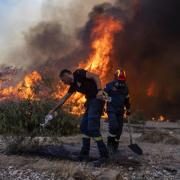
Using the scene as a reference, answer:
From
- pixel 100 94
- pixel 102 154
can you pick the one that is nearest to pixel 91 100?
pixel 100 94

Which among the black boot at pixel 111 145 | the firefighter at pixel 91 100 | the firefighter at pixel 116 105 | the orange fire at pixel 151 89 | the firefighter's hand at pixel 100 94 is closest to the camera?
the firefighter's hand at pixel 100 94

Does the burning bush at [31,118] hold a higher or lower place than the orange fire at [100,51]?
lower

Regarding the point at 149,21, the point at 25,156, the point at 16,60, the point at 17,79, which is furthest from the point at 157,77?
the point at 25,156

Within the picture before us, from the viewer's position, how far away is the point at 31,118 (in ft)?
38.8

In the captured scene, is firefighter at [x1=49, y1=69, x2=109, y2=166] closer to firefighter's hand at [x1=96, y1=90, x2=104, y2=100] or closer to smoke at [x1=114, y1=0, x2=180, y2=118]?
firefighter's hand at [x1=96, y1=90, x2=104, y2=100]

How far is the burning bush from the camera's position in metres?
11.8

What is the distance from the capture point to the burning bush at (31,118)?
11.8 metres

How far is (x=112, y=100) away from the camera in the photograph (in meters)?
9.31

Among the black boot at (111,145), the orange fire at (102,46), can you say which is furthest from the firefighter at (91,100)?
the orange fire at (102,46)

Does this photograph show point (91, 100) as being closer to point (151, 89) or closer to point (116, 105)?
point (116, 105)

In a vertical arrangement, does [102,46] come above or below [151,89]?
above

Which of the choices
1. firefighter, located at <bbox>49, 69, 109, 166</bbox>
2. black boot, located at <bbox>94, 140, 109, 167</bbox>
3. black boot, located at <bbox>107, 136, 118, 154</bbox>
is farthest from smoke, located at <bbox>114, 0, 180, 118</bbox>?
black boot, located at <bbox>94, 140, 109, 167</bbox>

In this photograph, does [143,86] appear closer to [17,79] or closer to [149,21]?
[149,21]

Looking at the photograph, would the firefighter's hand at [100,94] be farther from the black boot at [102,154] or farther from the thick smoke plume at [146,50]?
the thick smoke plume at [146,50]
